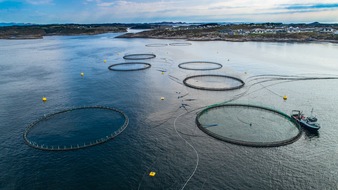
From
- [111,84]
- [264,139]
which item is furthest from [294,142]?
[111,84]

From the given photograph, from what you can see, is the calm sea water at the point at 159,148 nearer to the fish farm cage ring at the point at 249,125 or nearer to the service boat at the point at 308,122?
the fish farm cage ring at the point at 249,125

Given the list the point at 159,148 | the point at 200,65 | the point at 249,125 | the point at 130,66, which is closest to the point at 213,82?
the point at 200,65

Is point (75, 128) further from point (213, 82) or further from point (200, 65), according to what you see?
point (200, 65)

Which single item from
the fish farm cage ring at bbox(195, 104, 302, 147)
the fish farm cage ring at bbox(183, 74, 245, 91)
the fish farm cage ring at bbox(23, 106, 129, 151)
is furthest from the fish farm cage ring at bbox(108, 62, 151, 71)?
the fish farm cage ring at bbox(195, 104, 302, 147)

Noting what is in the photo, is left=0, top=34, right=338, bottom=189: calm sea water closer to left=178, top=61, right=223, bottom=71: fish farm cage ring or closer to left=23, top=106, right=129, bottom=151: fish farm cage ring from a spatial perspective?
left=23, top=106, right=129, bottom=151: fish farm cage ring

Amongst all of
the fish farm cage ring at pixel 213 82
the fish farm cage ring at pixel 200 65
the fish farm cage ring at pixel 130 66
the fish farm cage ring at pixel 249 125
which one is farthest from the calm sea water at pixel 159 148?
the fish farm cage ring at pixel 200 65

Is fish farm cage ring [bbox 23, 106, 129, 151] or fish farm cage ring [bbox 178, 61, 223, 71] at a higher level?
fish farm cage ring [bbox 178, 61, 223, 71]

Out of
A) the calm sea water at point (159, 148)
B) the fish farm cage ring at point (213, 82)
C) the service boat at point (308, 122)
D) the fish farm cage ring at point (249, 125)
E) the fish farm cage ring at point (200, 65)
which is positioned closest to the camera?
the calm sea water at point (159, 148)
